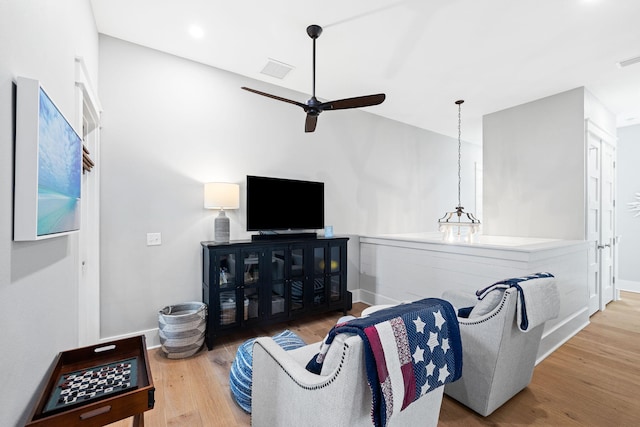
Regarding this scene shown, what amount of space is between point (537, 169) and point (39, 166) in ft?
15.6

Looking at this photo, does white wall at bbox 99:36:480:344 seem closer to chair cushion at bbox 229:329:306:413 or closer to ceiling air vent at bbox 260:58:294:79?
ceiling air vent at bbox 260:58:294:79

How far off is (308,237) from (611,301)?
4.61 metres

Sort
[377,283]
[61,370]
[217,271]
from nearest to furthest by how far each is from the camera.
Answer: [61,370]
[217,271]
[377,283]

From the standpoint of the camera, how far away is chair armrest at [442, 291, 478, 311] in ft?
7.53

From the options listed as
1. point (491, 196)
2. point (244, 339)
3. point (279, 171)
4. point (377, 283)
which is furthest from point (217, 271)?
point (491, 196)

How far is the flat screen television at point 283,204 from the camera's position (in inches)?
125

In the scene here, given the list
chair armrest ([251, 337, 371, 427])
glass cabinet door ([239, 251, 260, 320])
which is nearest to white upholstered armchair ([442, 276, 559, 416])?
chair armrest ([251, 337, 371, 427])

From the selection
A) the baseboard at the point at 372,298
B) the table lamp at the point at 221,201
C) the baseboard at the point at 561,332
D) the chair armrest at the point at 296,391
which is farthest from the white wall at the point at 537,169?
the chair armrest at the point at 296,391

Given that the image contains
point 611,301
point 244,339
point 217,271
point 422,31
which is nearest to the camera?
point 422,31

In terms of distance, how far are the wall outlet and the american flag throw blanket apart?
2.22m

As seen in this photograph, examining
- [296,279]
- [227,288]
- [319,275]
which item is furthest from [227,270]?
[319,275]

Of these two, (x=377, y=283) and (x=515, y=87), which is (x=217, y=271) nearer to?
(x=377, y=283)

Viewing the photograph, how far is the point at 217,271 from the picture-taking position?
2766mm

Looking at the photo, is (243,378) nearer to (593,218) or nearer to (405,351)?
(405,351)
